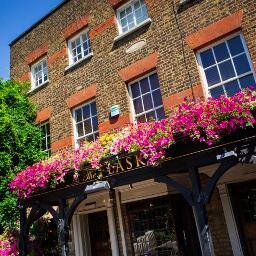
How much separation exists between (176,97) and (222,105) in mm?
2726

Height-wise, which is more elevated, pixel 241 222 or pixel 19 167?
pixel 19 167

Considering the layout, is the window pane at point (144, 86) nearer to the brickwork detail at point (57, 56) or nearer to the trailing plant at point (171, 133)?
the trailing plant at point (171, 133)

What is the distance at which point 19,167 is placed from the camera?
11.7m

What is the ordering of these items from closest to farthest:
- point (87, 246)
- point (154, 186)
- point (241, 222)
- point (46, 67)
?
point (241, 222) < point (154, 186) < point (87, 246) < point (46, 67)

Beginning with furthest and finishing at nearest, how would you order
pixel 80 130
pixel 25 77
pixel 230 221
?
pixel 25 77 → pixel 80 130 → pixel 230 221

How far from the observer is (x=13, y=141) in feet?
39.2

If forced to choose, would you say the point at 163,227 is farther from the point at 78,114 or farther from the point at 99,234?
the point at 78,114

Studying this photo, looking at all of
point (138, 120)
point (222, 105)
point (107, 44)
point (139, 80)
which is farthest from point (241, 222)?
point (107, 44)

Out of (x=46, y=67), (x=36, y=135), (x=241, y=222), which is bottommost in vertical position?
(x=241, y=222)

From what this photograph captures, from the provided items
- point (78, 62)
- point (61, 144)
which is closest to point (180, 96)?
point (78, 62)

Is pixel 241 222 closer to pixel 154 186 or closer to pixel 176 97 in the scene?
pixel 154 186

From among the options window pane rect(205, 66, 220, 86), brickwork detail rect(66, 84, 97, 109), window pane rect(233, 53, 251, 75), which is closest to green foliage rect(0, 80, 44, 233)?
brickwork detail rect(66, 84, 97, 109)

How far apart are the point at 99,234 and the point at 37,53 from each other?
7.48 m

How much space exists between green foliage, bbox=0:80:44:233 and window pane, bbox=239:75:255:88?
737cm
